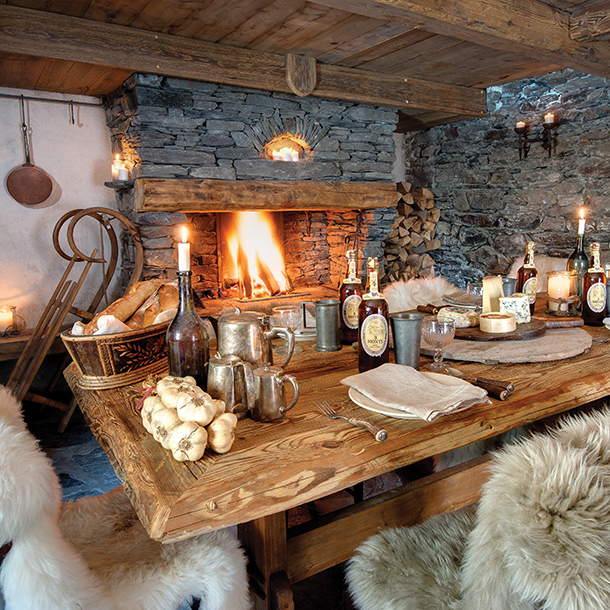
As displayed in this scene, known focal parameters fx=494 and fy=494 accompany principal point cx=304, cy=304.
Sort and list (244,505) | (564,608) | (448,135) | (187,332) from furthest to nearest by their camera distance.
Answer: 1. (448,135)
2. (187,332)
3. (244,505)
4. (564,608)

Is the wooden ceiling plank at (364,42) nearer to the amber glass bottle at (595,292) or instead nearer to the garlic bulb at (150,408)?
the amber glass bottle at (595,292)

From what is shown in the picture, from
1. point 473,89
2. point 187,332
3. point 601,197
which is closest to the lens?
point 187,332

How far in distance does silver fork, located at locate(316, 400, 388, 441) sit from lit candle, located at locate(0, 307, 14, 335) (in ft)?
9.71

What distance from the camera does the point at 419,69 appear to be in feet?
13.6

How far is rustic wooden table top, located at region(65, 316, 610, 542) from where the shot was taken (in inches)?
35.4

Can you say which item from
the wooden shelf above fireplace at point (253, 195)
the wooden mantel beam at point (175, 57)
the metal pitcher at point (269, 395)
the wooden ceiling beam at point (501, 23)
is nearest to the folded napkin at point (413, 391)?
the metal pitcher at point (269, 395)

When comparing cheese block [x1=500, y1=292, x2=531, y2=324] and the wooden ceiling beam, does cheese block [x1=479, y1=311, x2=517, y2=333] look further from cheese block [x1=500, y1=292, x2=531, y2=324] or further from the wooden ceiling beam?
the wooden ceiling beam

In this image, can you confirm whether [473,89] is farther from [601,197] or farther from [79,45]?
[79,45]

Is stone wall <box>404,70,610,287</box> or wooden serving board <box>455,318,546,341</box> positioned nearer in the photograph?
wooden serving board <box>455,318,546,341</box>

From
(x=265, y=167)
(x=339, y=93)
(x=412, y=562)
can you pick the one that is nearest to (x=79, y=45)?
(x=265, y=167)

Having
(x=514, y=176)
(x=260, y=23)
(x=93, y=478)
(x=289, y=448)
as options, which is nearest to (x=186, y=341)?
(x=289, y=448)

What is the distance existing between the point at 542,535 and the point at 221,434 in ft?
1.97

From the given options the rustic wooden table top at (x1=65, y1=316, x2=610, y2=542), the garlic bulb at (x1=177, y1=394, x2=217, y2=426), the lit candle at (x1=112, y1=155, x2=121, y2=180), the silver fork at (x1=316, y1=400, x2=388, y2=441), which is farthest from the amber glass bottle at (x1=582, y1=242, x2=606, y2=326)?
the lit candle at (x1=112, y1=155, x2=121, y2=180)

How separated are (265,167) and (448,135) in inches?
101
